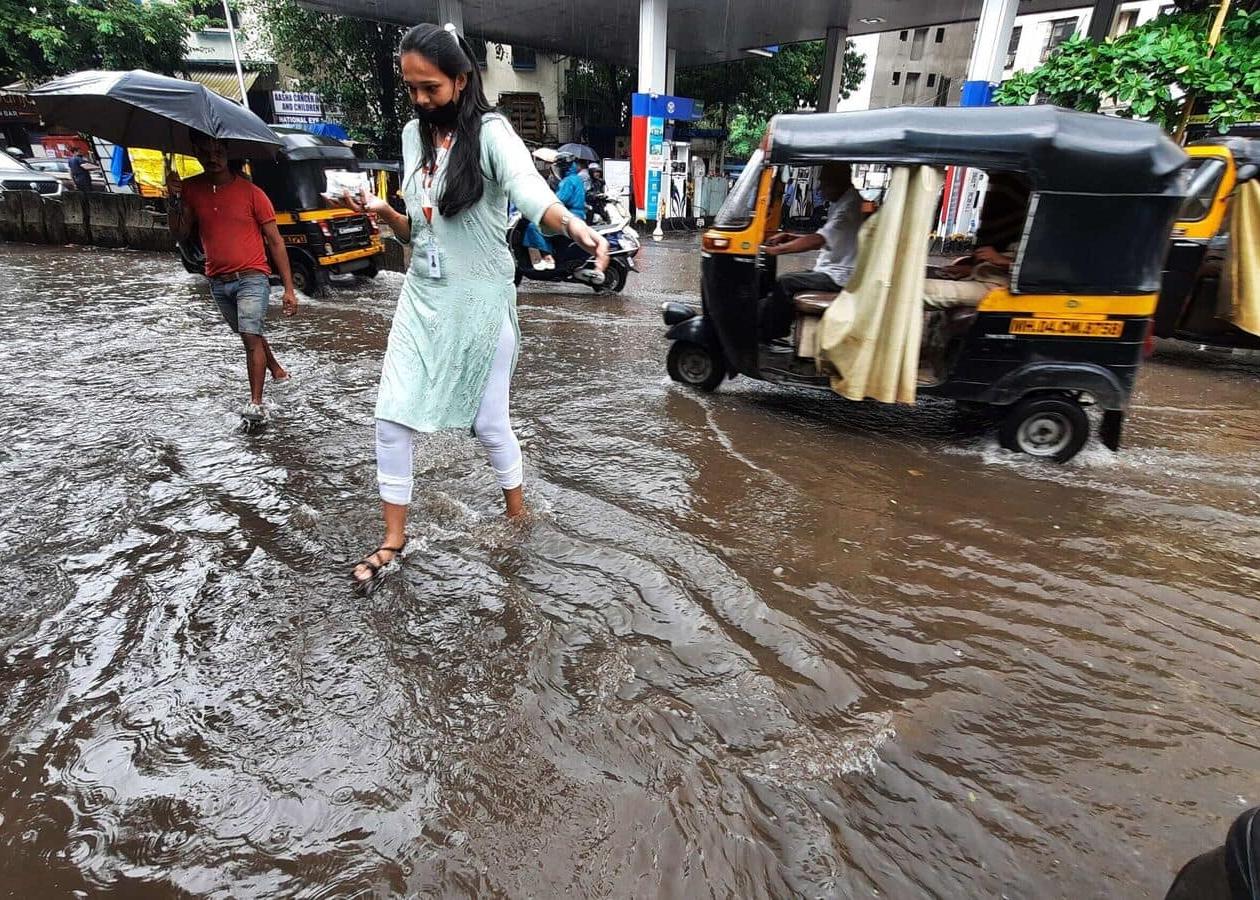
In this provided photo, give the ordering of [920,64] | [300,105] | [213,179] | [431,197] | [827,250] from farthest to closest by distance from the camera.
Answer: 1. [920,64]
2. [300,105]
3. [827,250]
4. [213,179]
5. [431,197]

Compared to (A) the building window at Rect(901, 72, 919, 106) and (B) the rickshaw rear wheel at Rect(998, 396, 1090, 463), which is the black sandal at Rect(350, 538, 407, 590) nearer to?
(B) the rickshaw rear wheel at Rect(998, 396, 1090, 463)

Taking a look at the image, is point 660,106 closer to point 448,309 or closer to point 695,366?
point 695,366

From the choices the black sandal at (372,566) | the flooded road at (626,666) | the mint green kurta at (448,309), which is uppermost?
the mint green kurta at (448,309)

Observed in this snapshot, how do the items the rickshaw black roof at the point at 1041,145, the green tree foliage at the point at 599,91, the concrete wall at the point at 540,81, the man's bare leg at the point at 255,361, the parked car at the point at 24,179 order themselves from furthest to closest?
the concrete wall at the point at 540,81 < the green tree foliage at the point at 599,91 < the parked car at the point at 24,179 < the man's bare leg at the point at 255,361 < the rickshaw black roof at the point at 1041,145

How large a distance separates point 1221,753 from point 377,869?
255 centimetres

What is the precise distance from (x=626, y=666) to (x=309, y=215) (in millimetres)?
8844

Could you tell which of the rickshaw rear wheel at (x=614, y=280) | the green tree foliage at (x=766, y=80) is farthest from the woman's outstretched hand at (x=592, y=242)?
the green tree foliage at (x=766, y=80)

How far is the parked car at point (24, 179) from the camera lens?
52.3 ft

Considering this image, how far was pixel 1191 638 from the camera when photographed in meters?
2.78

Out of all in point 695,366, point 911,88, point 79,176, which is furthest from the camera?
point 911,88

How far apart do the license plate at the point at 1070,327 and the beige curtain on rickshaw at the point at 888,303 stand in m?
0.58

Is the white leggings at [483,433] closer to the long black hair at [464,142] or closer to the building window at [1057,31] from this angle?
the long black hair at [464,142]

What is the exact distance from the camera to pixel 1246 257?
645 cm

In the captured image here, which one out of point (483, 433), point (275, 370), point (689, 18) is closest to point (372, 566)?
point (483, 433)
